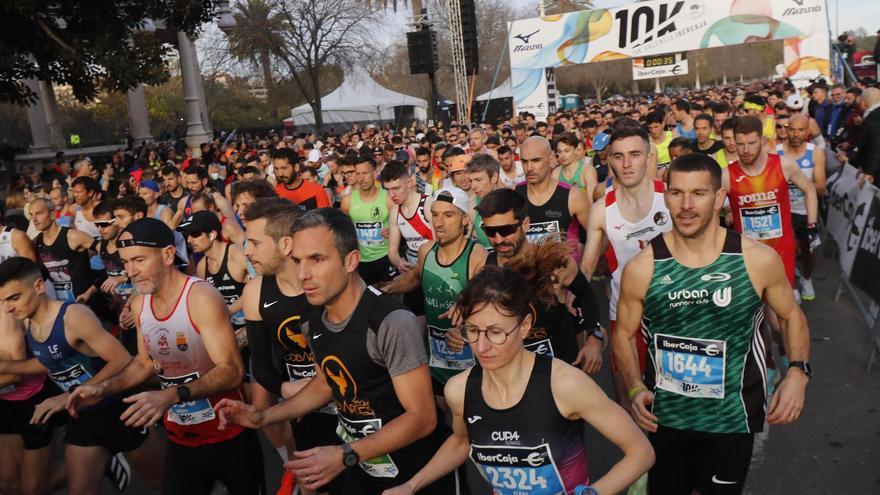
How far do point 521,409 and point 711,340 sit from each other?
110cm

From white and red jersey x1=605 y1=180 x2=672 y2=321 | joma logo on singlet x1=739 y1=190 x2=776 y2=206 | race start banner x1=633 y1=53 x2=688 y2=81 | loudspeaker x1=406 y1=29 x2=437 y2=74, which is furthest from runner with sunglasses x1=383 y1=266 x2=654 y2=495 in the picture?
race start banner x1=633 y1=53 x2=688 y2=81

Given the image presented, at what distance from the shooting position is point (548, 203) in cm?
565

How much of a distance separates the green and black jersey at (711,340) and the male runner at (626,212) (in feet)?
5.20

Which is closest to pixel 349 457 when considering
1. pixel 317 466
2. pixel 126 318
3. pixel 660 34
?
pixel 317 466

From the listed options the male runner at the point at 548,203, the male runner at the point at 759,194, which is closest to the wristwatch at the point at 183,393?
the male runner at the point at 548,203

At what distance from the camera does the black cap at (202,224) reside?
18.4 feet

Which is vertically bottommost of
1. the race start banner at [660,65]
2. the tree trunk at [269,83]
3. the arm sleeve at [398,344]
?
the arm sleeve at [398,344]

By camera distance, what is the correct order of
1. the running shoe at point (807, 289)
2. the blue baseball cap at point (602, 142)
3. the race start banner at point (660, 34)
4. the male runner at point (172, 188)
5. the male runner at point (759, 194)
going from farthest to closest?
the race start banner at point (660, 34)
the blue baseball cap at point (602, 142)
the male runner at point (172, 188)
the running shoe at point (807, 289)
the male runner at point (759, 194)

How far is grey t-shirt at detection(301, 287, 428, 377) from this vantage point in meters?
2.80

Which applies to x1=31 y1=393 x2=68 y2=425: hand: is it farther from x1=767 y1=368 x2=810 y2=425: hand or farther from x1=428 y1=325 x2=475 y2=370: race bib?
x1=767 y1=368 x2=810 y2=425: hand

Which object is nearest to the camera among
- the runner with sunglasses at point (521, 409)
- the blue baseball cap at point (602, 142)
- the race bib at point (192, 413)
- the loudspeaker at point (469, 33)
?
the runner with sunglasses at point (521, 409)

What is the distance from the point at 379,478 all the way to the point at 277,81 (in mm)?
41163

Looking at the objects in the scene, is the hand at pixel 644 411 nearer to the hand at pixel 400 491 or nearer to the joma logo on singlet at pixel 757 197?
the hand at pixel 400 491

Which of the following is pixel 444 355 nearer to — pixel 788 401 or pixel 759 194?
pixel 788 401
